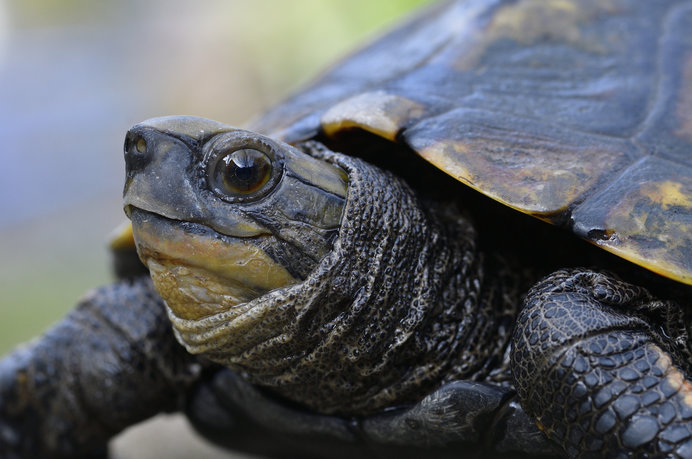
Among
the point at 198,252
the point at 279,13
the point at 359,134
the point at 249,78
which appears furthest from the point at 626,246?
the point at 279,13

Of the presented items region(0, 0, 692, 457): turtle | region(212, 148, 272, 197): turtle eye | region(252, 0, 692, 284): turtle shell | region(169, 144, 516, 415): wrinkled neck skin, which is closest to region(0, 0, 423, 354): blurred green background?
region(252, 0, 692, 284): turtle shell

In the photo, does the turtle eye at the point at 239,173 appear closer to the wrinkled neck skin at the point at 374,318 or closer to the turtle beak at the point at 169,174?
the turtle beak at the point at 169,174

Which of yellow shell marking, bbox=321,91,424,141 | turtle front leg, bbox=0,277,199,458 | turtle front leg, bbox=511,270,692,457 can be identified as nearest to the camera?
turtle front leg, bbox=511,270,692,457

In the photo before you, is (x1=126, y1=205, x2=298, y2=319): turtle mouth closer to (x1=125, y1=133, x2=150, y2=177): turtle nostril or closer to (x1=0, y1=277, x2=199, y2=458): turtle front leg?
(x1=125, y1=133, x2=150, y2=177): turtle nostril

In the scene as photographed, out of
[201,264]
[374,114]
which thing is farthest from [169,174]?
[374,114]

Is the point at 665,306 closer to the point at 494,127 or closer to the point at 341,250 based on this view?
the point at 494,127

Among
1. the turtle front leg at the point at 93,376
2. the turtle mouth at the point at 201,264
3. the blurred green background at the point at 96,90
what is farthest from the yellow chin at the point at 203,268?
the blurred green background at the point at 96,90
